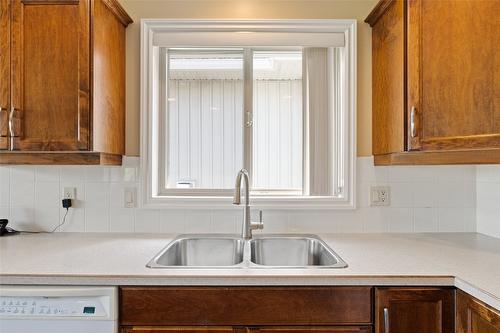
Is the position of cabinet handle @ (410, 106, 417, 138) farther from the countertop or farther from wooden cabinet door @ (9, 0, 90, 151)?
wooden cabinet door @ (9, 0, 90, 151)

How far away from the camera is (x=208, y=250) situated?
69.4 inches

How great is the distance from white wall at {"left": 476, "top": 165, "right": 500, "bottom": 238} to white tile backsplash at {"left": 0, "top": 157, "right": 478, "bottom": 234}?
3 centimetres

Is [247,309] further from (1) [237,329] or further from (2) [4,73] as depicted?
(2) [4,73]

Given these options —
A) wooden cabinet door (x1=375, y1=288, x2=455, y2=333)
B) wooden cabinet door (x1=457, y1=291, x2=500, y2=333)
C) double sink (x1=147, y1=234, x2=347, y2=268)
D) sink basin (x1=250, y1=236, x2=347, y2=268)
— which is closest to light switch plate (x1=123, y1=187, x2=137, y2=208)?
double sink (x1=147, y1=234, x2=347, y2=268)

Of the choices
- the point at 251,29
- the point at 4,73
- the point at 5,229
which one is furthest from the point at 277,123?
the point at 5,229

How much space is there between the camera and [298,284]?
1.17 m

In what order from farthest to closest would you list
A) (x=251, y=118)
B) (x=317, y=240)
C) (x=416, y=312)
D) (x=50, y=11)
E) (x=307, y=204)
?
1. (x=251, y=118)
2. (x=307, y=204)
3. (x=317, y=240)
4. (x=50, y=11)
5. (x=416, y=312)

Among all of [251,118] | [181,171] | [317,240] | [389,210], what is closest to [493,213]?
[389,210]

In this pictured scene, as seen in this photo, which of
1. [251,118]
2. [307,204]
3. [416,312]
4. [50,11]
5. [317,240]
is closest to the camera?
[416,312]

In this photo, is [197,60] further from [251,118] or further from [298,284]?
[298,284]

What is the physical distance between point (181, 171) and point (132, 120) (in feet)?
1.36

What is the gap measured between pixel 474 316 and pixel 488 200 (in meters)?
0.94

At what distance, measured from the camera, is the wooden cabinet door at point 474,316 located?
98cm

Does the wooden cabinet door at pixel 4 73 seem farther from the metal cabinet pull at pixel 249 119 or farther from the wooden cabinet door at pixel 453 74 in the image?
the wooden cabinet door at pixel 453 74
